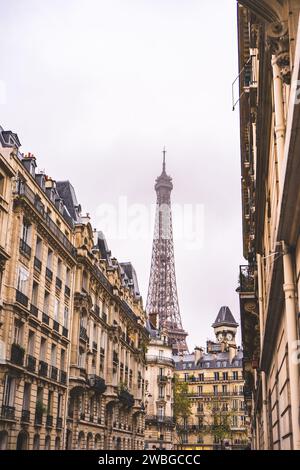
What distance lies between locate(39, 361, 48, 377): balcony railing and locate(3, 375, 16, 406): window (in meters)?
4.30

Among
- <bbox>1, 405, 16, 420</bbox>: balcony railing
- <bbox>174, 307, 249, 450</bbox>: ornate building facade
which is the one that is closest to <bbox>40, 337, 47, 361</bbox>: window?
<bbox>1, 405, 16, 420</bbox>: balcony railing

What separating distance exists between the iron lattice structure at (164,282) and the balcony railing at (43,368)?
125813mm

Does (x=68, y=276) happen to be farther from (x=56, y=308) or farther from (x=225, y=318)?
(x=225, y=318)

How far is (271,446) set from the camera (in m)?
16.7

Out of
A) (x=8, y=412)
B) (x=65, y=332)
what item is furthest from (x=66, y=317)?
(x=8, y=412)

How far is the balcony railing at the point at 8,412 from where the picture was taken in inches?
1218

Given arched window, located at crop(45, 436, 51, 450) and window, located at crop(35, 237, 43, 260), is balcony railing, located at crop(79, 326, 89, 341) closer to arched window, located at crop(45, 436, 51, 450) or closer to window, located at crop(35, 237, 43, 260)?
arched window, located at crop(45, 436, 51, 450)

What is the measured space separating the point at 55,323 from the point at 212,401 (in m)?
74.8

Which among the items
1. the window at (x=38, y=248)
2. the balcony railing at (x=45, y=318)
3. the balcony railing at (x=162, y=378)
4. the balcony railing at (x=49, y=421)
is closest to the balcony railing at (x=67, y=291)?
the balcony railing at (x=45, y=318)

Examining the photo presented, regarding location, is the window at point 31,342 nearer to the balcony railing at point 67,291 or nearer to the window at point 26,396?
the window at point 26,396

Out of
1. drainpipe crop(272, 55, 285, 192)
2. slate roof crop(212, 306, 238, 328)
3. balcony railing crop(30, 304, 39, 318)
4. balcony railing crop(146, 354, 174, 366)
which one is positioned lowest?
drainpipe crop(272, 55, 285, 192)

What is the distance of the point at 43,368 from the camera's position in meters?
37.8

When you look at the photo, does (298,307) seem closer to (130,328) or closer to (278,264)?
(278,264)

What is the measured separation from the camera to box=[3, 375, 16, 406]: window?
32.1 meters
